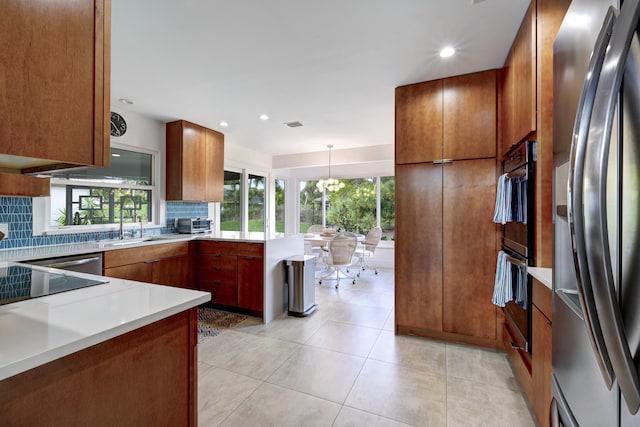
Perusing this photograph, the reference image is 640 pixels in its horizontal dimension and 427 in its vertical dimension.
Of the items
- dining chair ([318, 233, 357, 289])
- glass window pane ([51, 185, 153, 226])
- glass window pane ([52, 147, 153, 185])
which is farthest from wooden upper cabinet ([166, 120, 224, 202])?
dining chair ([318, 233, 357, 289])

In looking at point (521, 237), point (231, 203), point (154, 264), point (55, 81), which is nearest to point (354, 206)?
point (231, 203)

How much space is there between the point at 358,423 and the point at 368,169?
5.58 m

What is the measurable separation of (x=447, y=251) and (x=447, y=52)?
5.59ft

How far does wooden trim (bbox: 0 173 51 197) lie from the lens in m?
0.90

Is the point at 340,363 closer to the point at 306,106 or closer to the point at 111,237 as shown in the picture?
the point at 306,106

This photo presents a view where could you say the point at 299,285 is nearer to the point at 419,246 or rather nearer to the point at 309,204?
the point at 419,246

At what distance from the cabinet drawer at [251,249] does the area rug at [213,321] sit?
75 cm

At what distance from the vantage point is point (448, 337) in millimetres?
2746

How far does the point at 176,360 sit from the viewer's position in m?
1.09

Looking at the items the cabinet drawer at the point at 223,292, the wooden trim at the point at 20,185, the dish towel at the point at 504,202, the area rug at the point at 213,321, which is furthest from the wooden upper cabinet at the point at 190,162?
the dish towel at the point at 504,202

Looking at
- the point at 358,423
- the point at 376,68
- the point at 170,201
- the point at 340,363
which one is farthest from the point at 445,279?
the point at 170,201

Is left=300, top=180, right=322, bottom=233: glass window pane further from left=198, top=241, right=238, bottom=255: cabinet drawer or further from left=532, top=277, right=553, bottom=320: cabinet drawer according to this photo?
left=532, top=277, right=553, bottom=320: cabinet drawer

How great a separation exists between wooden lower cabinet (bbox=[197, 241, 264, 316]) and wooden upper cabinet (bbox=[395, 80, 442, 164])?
6.14 ft

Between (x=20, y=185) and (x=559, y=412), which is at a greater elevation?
(x=20, y=185)
